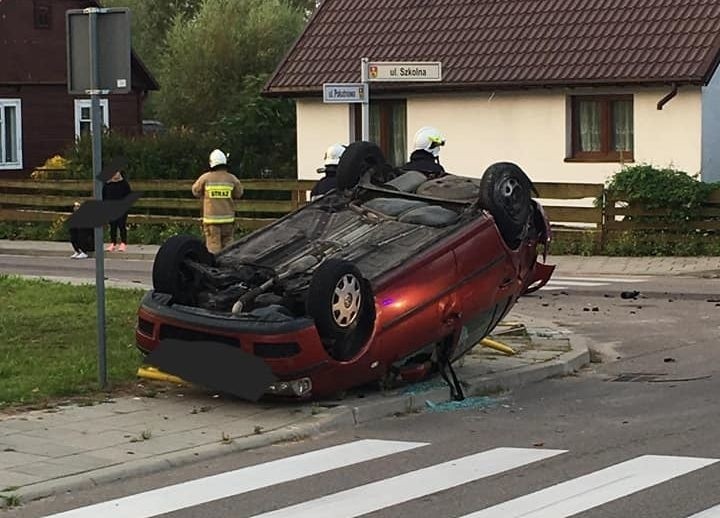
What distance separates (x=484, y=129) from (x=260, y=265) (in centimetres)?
1951

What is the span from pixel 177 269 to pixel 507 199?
248cm

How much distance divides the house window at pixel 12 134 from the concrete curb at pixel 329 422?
30.0 metres

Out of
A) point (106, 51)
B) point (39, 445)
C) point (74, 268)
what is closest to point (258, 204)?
point (74, 268)

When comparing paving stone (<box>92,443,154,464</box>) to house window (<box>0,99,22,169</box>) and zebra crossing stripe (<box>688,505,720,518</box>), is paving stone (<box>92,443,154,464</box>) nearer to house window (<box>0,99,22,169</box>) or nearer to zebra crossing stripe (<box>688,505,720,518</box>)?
zebra crossing stripe (<box>688,505,720,518</box>)

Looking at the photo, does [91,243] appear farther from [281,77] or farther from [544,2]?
[544,2]

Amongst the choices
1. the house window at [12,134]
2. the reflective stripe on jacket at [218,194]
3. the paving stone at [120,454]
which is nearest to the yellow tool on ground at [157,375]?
the paving stone at [120,454]

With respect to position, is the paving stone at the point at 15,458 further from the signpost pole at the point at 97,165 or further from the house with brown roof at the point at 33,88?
the house with brown roof at the point at 33,88

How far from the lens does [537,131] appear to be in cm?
2939

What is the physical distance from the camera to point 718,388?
37.3 feet

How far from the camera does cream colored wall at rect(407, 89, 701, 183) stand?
27484 mm

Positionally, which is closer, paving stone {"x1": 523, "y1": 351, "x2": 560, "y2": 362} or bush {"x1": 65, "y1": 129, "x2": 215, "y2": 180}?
paving stone {"x1": 523, "y1": 351, "x2": 560, "y2": 362}

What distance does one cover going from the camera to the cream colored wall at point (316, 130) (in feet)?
107

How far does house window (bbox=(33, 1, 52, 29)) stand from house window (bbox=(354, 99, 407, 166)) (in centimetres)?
1287

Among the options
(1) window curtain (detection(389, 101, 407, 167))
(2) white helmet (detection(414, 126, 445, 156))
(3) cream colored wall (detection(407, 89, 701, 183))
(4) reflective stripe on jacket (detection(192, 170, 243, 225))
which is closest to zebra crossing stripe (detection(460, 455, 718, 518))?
(2) white helmet (detection(414, 126, 445, 156))
